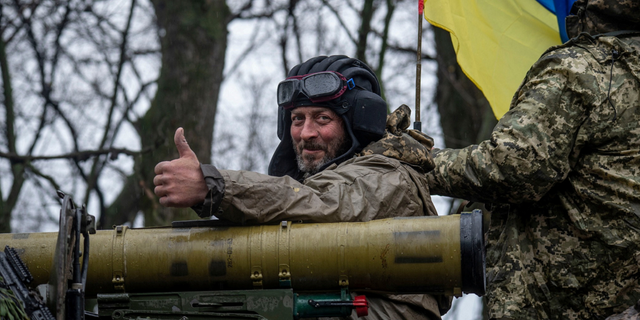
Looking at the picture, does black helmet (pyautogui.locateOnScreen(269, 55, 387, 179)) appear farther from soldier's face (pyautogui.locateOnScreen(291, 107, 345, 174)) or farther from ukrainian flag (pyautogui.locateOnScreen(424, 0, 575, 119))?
ukrainian flag (pyautogui.locateOnScreen(424, 0, 575, 119))

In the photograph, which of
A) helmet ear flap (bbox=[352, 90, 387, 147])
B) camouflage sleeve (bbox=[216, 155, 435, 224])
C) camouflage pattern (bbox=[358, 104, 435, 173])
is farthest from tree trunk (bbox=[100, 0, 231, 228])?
camouflage sleeve (bbox=[216, 155, 435, 224])

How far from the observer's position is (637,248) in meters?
3.84

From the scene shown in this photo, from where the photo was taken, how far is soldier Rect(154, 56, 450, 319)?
12.3ft

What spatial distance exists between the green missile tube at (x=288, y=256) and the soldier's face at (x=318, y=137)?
1348 mm

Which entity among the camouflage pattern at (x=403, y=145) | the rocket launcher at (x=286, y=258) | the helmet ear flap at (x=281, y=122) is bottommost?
the rocket launcher at (x=286, y=258)

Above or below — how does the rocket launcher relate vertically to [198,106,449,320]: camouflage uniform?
below

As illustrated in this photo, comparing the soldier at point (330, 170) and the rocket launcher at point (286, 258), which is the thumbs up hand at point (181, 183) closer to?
the soldier at point (330, 170)

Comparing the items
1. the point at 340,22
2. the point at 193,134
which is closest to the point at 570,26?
the point at 193,134

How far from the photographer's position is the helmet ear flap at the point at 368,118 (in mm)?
5012

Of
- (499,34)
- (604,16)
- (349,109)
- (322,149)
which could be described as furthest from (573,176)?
(499,34)

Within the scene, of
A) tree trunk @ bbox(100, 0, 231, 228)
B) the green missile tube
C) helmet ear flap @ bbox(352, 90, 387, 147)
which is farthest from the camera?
tree trunk @ bbox(100, 0, 231, 228)

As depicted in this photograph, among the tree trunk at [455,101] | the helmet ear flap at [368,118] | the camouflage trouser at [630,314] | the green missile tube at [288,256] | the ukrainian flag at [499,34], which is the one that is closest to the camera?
the camouflage trouser at [630,314]

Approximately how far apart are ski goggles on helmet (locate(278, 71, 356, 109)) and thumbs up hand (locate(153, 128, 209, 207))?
1.47 meters

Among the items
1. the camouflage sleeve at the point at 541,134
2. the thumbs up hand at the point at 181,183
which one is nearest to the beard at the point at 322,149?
the camouflage sleeve at the point at 541,134
